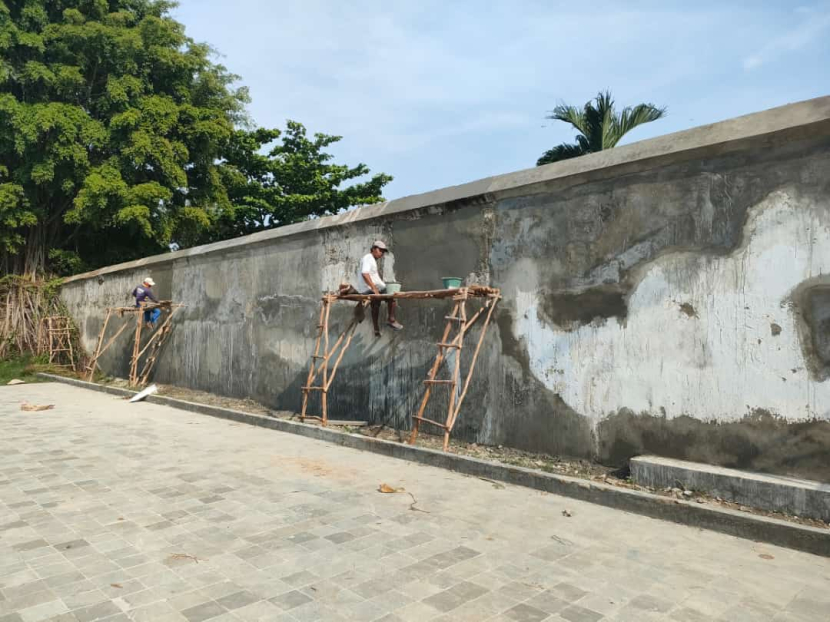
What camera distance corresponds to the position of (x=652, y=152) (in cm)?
502

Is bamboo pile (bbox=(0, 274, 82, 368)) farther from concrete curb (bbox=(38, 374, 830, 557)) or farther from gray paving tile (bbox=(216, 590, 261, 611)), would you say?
gray paving tile (bbox=(216, 590, 261, 611))

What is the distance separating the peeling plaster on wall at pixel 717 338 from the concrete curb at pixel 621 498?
2.65 feet

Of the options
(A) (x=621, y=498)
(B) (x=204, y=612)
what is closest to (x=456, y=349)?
(A) (x=621, y=498)

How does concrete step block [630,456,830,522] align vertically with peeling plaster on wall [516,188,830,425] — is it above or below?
below

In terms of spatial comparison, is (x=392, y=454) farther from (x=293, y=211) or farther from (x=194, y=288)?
(x=293, y=211)

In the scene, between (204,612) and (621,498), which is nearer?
(204,612)

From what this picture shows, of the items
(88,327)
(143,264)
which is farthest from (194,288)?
(88,327)

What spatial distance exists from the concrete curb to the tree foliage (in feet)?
41.4

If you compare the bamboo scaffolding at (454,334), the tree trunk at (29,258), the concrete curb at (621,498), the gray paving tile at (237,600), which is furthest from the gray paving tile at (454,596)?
the tree trunk at (29,258)

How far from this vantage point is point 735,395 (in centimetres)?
445

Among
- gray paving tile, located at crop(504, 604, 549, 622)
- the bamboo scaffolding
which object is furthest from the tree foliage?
gray paving tile, located at crop(504, 604, 549, 622)

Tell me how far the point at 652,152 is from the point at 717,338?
168cm

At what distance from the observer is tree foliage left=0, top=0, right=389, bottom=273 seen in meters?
15.3

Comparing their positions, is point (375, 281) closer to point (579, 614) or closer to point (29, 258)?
point (579, 614)
